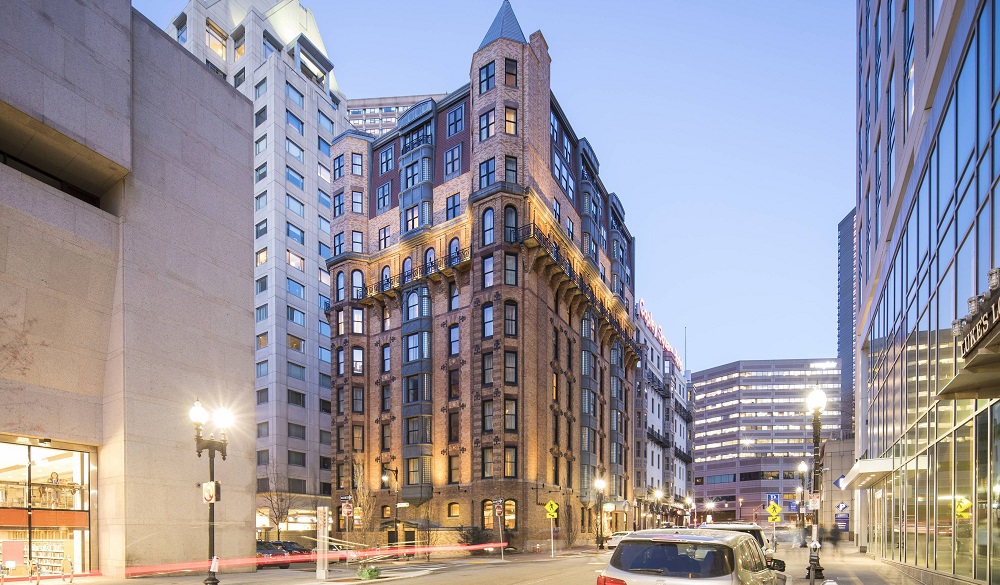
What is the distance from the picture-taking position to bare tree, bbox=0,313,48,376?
69.4ft

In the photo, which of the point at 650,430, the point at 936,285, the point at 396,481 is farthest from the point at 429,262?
the point at 650,430

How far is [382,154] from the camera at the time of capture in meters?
66.2

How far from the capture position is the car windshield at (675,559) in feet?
28.8

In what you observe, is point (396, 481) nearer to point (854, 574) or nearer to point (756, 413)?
point (854, 574)

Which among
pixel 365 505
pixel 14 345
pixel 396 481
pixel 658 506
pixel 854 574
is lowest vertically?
pixel 658 506

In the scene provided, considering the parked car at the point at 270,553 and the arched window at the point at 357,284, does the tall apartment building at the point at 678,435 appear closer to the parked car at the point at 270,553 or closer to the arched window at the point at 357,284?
the arched window at the point at 357,284

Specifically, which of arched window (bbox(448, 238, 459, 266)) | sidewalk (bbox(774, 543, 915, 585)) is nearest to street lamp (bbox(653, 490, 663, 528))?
arched window (bbox(448, 238, 459, 266))

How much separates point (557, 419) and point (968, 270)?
43938mm

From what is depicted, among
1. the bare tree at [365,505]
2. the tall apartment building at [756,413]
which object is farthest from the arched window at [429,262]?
the tall apartment building at [756,413]

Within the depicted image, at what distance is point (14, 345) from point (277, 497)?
46.2 metres

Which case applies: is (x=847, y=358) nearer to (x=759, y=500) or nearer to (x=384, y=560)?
(x=759, y=500)

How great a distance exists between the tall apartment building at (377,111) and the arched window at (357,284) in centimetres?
11201

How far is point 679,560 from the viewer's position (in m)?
8.98

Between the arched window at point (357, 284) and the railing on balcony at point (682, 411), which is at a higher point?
the arched window at point (357, 284)
